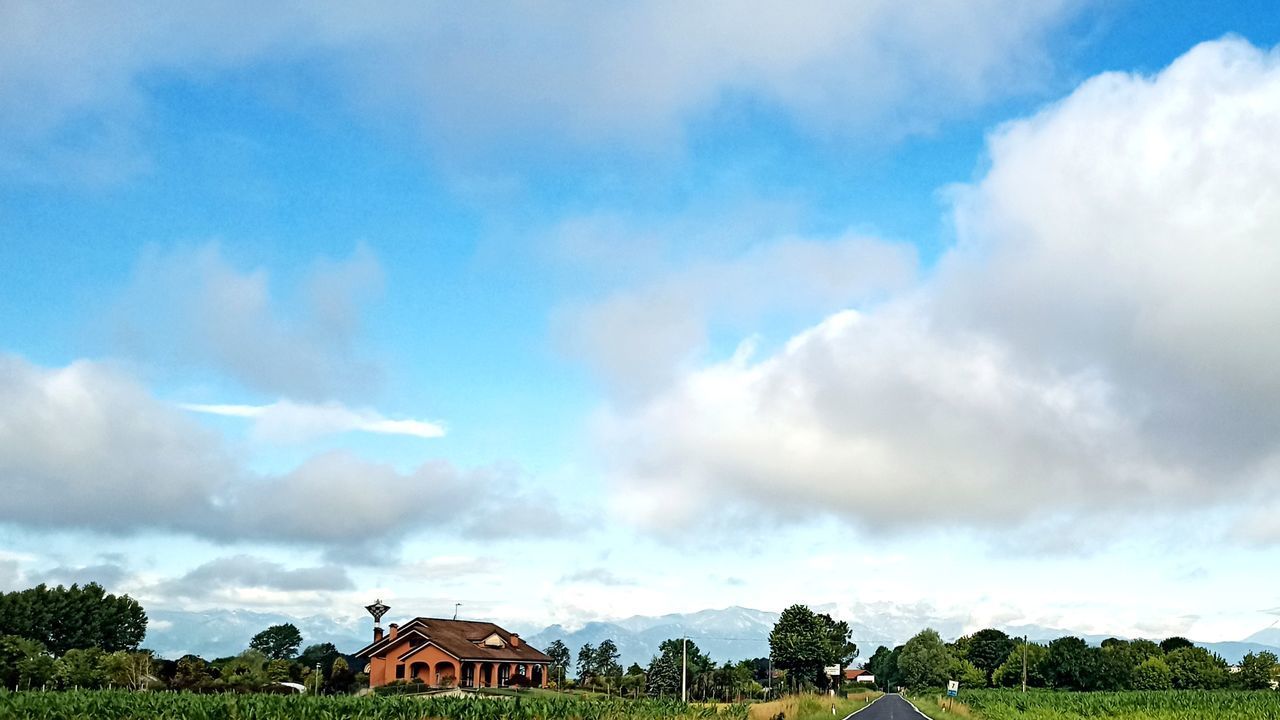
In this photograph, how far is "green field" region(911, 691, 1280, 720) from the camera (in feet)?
163

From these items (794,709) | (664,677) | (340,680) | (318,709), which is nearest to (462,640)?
(340,680)

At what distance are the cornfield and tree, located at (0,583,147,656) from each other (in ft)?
268

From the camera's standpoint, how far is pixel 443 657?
82.0 m

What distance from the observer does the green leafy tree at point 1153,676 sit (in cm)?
11219

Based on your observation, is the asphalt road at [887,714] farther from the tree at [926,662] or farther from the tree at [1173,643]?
the tree at [1173,643]

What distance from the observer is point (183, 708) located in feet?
96.5

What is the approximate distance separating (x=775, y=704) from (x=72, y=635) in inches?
3370

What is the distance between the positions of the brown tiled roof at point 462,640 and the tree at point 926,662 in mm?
104139

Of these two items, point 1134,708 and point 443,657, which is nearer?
point 1134,708

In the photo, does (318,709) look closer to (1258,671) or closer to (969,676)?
(1258,671)

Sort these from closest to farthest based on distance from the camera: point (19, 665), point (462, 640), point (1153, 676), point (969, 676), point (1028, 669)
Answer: point (19, 665), point (462, 640), point (1153, 676), point (1028, 669), point (969, 676)

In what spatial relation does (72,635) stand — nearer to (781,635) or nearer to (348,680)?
(348,680)

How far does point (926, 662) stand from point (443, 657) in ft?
414

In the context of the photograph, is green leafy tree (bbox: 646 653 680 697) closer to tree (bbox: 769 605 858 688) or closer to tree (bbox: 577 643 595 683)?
tree (bbox: 577 643 595 683)
